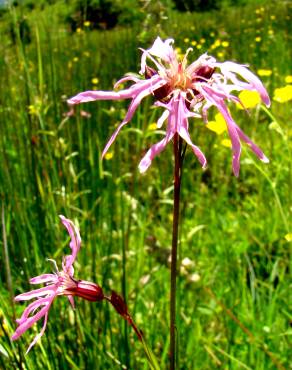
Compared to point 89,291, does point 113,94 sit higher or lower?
higher

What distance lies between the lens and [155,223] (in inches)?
74.7

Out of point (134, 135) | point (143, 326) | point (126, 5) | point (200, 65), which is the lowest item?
point (143, 326)

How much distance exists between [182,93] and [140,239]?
1013mm

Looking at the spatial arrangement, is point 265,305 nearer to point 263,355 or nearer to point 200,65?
point 263,355

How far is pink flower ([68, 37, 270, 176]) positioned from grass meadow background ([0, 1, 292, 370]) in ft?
1.04

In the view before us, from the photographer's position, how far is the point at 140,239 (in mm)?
1488

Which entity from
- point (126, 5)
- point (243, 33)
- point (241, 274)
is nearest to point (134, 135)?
point (241, 274)

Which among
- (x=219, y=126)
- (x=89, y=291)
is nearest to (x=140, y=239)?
(x=219, y=126)

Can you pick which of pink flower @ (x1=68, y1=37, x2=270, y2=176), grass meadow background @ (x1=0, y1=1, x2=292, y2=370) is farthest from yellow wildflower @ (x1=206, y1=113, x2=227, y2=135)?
pink flower @ (x1=68, y1=37, x2=270, y2=176)

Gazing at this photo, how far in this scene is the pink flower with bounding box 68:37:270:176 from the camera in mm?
→ 466

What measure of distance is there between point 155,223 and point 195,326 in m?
0.75

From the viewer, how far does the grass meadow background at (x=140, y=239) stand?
982mm

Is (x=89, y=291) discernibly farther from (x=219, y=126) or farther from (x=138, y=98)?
(x=219, y=126)

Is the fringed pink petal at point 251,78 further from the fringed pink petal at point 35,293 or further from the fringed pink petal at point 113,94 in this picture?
the fringed pink petal at point 35,293
